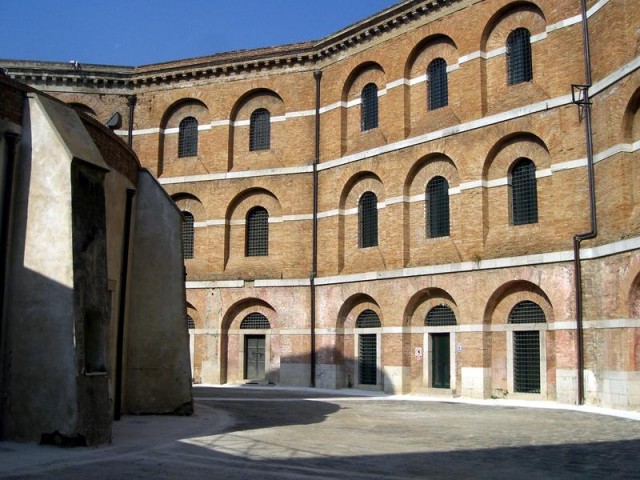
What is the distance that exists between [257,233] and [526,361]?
1279cm

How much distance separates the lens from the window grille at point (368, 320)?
27578mm

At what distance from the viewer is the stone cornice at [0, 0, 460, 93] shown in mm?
29047

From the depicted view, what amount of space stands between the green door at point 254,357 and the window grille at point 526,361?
36.1 feet

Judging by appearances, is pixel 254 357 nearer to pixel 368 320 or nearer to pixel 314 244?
pixel 314 244

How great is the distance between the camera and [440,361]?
2531 cm

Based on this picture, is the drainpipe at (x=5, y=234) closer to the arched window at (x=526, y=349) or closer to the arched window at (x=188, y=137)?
the arched window at (x=526, y=349)

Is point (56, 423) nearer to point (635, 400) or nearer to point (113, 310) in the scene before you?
point (113, 310)

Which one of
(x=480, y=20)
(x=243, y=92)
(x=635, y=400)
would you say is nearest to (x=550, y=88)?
(x=480, y=20)

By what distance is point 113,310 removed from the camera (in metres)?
15.0

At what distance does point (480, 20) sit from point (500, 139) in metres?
4.16

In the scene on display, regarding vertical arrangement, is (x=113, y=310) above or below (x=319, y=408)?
above

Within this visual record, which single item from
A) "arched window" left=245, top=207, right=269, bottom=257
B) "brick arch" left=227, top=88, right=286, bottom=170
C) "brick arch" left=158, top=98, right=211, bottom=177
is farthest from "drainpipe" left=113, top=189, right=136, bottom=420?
"brick arch" left=158, top=98, right=211, bottom=177

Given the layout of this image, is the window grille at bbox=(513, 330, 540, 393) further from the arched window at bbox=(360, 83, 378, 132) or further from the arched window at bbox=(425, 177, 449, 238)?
the arched window at bbox=(360, 83, 378, 132)

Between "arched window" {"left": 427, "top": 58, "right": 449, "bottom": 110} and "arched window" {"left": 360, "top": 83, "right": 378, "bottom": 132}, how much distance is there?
2.60 m
